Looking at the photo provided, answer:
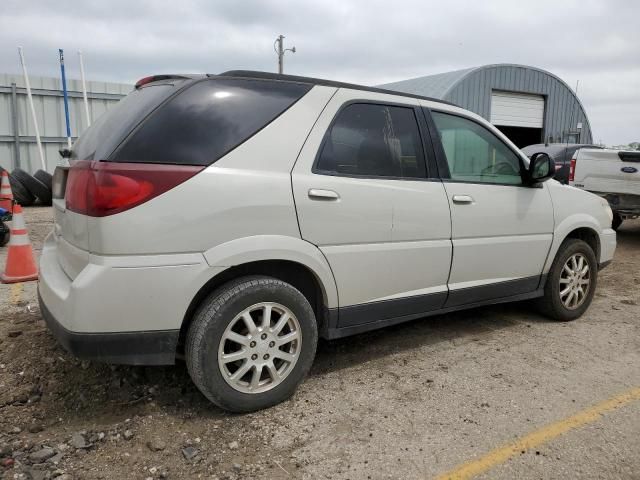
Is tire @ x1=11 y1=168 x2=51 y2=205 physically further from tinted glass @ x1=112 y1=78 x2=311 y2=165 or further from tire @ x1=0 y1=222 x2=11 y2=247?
tinted glass @ x1=112 y1=78 x2=311 y2=165

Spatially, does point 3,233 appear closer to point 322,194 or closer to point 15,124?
point 322,194

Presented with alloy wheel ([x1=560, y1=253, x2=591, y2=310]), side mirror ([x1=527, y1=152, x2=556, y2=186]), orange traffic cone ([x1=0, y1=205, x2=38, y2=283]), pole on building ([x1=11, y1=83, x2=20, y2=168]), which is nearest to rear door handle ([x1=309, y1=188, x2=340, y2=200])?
side mirror ([x1=527, y1=152, x2=556, y2=186])

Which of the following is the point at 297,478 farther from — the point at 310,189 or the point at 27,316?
the point at 27,316

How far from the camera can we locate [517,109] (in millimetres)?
22562

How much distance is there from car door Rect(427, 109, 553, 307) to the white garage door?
1938 centimetres

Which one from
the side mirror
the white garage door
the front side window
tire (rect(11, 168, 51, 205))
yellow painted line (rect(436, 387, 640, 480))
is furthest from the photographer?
the white garage door

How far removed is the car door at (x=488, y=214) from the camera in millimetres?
3627

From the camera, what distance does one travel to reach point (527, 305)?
4770mm

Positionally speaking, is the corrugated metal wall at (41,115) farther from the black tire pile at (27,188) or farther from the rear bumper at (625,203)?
the rear bumper at (625,203)

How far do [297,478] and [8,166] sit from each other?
1601 centimetres

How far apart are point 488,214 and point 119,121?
2.55 m

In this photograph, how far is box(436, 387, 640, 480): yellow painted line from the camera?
7.85 feet

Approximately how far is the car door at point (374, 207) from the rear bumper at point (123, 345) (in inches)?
37.3

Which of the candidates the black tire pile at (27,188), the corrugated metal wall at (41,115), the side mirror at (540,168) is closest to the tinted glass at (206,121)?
the side mirror at (540,168)
